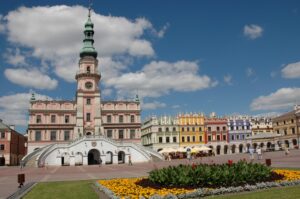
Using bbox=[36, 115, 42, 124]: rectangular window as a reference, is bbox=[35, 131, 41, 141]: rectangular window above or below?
below

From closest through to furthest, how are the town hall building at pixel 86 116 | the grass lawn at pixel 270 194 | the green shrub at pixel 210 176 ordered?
the grass lawn at pixel 270 194 < the green shrub at pixel 210 176 < the town hall building at pixel 86 116

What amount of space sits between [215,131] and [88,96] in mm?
40299

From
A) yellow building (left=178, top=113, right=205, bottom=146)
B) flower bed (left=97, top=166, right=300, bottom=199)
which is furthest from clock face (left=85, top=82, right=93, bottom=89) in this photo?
flower bed (left=97, top=166, right=300, bottom=199)

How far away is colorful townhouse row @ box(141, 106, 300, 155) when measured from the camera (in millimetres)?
92150

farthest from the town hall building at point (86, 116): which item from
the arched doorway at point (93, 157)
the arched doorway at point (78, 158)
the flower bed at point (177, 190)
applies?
the flower bed at point (177, 190)

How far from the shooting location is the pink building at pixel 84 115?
73.8 m

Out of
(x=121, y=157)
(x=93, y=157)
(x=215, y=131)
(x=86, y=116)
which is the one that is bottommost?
(x=121, y=157)

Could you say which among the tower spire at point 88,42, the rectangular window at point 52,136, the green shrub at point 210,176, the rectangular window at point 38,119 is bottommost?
the green shrub at point 210,176

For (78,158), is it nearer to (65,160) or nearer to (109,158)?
(65,160)

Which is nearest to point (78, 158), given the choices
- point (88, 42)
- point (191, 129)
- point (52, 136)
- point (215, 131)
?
point (52, 136)

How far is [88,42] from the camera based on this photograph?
78188 millimetres

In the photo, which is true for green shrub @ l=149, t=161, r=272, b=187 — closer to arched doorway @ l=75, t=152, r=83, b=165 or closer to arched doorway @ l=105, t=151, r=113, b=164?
arched doorway @ l=75, t=152, r=83, b=165

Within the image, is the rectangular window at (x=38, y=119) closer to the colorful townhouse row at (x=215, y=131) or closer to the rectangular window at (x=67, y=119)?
the rectangular window at (x=67, y=119)

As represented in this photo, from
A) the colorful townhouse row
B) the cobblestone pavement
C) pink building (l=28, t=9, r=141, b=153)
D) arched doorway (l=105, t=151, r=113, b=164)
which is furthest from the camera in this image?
the colorful townhouse row
